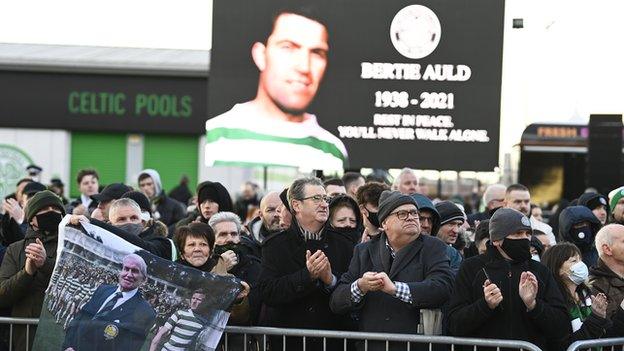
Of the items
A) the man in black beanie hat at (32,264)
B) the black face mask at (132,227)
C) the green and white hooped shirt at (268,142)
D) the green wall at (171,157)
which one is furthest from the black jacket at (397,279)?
the green wall at (171,157)

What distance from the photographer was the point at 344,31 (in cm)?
1248

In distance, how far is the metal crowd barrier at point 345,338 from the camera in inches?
298

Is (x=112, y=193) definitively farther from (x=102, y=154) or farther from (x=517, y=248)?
(x=102, y=154)

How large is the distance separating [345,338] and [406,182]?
4498 millimetres

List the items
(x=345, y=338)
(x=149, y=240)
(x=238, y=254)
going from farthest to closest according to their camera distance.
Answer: (x=149, y=240)
(x=238, y=254)
(x=345, y=338)

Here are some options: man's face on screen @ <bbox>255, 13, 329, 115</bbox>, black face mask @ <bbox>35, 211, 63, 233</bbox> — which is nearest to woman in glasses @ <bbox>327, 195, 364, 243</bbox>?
black face mask @ <bbox>35, 211, 63, 233</bbox>

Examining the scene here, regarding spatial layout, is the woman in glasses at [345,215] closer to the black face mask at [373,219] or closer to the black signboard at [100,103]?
the black face mask at [373,219]

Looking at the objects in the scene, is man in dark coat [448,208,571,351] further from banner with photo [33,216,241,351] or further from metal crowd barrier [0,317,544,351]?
banner with photo [33,216,241,351]

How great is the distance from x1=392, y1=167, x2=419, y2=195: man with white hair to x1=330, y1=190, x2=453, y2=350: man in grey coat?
13.6 ft

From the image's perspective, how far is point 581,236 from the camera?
10422mm

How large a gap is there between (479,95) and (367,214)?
338cm

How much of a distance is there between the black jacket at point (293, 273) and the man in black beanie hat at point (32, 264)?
150 centimetres

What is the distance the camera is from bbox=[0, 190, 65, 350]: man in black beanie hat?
8680mm

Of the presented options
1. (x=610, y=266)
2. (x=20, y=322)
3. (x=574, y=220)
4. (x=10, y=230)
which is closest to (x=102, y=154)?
(x=10, y=230)
